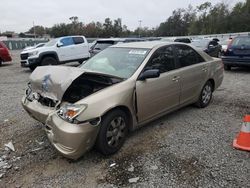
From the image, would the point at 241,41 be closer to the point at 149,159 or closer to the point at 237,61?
the point at 237,61

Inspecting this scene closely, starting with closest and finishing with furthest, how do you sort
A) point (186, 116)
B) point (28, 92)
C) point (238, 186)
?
point (238, 186)
point (28, 92)
point (186, 116)

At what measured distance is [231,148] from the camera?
12.8ft

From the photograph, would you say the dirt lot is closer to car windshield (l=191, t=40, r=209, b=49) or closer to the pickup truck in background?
the pickup truck in background

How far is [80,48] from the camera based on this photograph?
13.6 meters

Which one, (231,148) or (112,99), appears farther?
(231,148)

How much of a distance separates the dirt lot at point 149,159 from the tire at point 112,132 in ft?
0.51

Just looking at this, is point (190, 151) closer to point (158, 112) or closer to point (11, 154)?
point (158, 112)

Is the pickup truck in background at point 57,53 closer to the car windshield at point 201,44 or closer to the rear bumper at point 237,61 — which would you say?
the car windshield at point 201,44

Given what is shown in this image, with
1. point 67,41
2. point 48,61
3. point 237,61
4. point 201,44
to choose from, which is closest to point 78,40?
point 67,41

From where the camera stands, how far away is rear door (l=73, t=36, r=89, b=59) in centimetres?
1351

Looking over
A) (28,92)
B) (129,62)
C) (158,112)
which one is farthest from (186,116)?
(28,92)

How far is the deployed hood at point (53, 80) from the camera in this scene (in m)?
3.58

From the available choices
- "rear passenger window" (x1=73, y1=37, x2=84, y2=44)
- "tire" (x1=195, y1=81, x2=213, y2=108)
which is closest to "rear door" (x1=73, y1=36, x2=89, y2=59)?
"rear passenger window" (x1=73, y1=37, x2=84, y2=44)

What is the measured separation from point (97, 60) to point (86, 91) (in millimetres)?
1245
